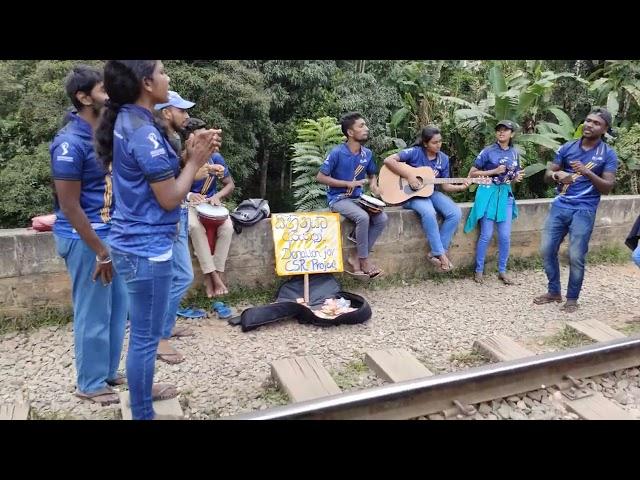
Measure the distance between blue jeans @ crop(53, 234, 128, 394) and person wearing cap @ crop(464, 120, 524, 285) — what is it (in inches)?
170

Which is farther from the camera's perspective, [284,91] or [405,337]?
[284,91]

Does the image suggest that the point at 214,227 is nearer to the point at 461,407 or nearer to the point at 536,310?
the point at 461,407

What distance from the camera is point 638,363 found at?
13.6 feet

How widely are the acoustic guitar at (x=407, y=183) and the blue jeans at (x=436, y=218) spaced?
0.29ft

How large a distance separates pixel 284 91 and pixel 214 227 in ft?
19.1

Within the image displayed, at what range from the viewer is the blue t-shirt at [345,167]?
5844 mm

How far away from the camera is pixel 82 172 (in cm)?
321

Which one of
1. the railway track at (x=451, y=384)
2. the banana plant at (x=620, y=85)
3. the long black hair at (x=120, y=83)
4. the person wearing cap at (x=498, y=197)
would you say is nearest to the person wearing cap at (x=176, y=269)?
the railway track at (x=451, y=384)

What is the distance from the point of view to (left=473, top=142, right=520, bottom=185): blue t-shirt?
6.31 metres

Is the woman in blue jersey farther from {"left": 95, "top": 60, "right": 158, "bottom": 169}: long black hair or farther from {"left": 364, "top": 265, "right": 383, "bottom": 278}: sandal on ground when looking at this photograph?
{"left": 364, "top": 265, "right": 383, "bottom": 278}: sandal on ground

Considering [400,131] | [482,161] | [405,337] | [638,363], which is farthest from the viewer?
[400,131]

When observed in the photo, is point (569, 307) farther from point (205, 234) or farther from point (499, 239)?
point (205, 234)

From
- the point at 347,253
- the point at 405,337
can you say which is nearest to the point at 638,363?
the point at 405,337

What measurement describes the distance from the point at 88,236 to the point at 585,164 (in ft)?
15.3
